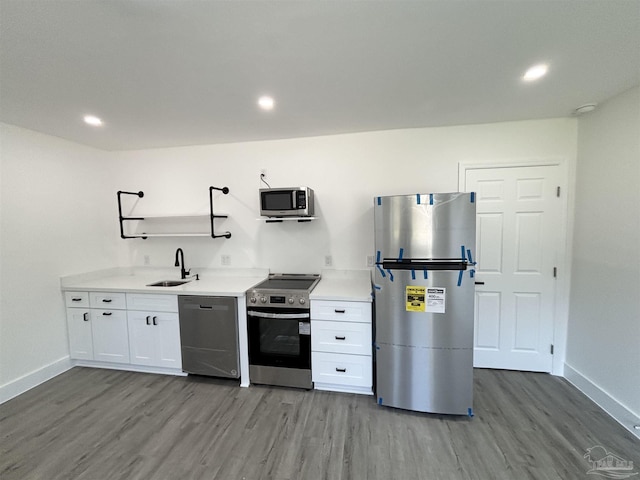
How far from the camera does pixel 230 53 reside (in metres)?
1.41

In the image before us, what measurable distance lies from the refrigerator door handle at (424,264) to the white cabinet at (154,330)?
203 centimetres

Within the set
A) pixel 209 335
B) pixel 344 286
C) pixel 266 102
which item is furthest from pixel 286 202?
pixel 209 335

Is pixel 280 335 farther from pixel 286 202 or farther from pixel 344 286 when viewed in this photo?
pixel 286 202

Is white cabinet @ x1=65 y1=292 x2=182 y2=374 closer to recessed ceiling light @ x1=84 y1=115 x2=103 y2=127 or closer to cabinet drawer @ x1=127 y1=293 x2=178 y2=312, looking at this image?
cabinet drawer @ x1=127 y1=293 x2=178 y2=312

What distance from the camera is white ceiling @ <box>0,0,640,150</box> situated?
1.14 meters

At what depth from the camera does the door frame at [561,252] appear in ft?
7.81

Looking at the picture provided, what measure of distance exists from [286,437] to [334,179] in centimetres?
231

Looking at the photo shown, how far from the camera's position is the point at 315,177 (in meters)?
2.81

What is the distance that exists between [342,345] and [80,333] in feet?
9.04

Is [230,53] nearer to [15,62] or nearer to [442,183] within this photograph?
[15,62]

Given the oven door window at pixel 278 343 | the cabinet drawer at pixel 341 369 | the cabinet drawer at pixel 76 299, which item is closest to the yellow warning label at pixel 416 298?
the cabinet drawer at pixel 341 369

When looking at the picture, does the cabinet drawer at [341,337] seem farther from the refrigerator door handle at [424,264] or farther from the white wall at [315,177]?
the white wall at [315,177]

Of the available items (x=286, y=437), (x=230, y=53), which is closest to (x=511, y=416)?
(x=286, y=437)

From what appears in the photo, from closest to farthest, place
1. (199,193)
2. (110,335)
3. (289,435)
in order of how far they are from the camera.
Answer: (289,435), (110,335), (199,193)
